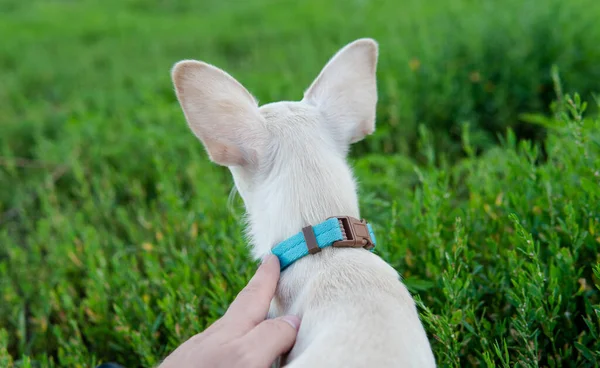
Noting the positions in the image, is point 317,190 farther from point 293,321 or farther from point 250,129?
point 293,321

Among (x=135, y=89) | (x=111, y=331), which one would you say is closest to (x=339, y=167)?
(x=111, y=331)

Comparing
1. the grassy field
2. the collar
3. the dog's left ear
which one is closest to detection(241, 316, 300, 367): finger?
the collar

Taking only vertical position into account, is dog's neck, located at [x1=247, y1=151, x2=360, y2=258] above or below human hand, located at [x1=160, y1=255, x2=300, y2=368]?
above

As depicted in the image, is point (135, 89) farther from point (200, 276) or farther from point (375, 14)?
point (200, 276)

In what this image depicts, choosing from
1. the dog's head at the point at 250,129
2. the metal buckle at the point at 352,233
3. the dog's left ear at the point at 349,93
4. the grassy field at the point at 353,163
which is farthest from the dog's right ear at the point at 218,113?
the grassy field at the point at 353,163

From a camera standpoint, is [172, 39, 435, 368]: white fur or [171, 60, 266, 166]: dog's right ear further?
[171, 60, 266, 166]: dog's right ear

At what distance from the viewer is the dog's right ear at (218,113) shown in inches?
77.6

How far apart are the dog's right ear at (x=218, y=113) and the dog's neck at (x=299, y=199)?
0.44 feet

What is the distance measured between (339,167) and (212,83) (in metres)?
0.48

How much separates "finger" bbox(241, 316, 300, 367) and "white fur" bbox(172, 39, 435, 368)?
0.04 metres

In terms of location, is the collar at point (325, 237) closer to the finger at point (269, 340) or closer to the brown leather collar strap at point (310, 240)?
the brown leather collar strap at point (310, 240)

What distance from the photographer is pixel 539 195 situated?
8.83ft

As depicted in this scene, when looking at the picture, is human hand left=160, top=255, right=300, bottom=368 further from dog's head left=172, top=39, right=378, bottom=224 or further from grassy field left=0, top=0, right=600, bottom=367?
grassy field left=0, top=0, right=600, bottom=367

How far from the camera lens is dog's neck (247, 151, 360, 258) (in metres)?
1.89
